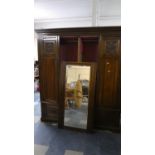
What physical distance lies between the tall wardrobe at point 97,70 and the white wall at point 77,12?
1107 mm

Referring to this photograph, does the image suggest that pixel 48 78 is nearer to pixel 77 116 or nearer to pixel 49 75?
pixel 49 75

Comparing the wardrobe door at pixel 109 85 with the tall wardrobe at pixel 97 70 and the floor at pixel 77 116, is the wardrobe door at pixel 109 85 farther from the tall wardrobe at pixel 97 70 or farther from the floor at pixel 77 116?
the floor at pixel 77 116

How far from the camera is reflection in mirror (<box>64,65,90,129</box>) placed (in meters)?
2.88

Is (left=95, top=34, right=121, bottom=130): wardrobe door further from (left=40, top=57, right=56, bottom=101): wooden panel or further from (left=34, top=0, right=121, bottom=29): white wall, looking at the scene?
(left=34, top=0, right=121, bottom=29): white wall

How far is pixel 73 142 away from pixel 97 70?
1370 mm

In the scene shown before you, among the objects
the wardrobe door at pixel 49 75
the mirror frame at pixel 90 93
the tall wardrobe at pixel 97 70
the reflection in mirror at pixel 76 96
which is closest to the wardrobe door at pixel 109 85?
the tall wardrobe at pixel 97 70

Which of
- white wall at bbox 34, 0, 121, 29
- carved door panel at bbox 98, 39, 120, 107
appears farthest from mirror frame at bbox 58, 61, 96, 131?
white wall at bbox 34, 0, 121, 29

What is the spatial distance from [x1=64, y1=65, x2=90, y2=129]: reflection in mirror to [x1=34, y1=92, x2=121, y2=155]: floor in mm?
224

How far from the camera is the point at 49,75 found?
3.05 metres

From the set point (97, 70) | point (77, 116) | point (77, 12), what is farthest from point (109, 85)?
point (77, 12)
